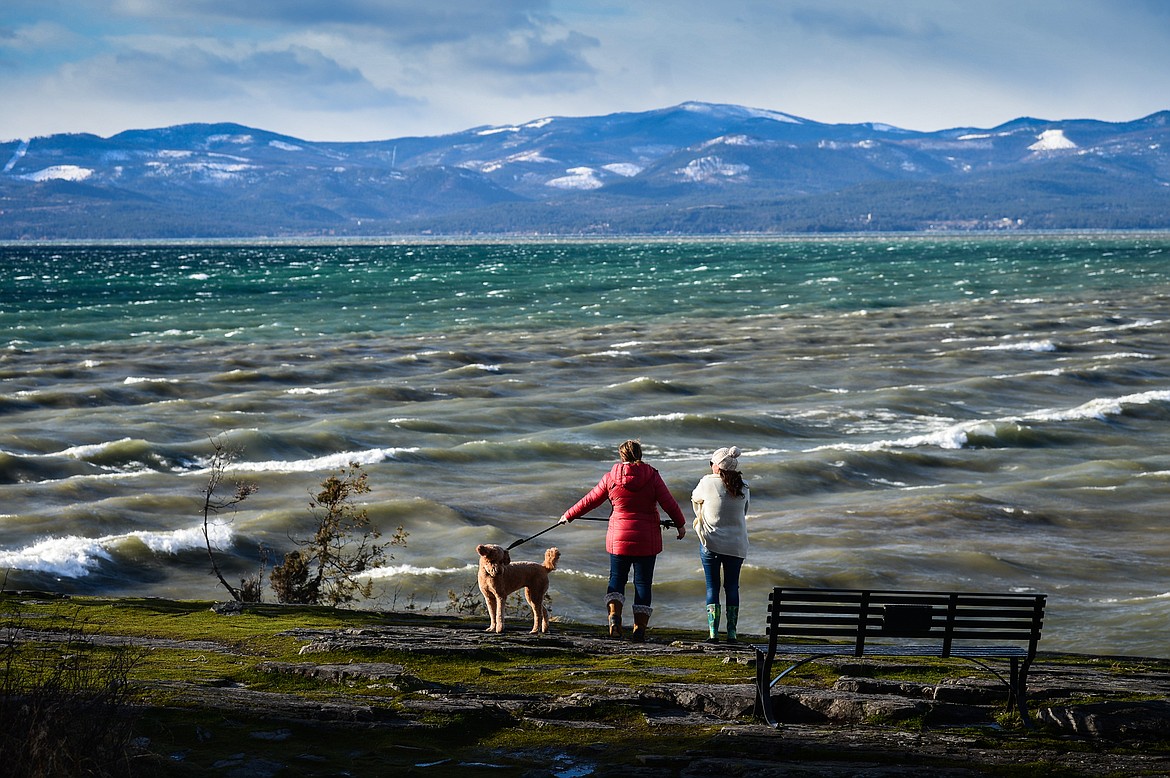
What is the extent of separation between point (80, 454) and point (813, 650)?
2273 cm

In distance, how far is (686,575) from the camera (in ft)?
68.3

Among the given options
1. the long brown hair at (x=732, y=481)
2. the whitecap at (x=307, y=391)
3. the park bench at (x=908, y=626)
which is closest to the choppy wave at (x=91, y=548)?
the long brown hair at (x=732, y=481)

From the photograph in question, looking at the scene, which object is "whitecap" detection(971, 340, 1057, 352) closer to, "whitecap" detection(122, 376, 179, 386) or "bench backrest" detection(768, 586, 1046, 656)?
"whitecap" detection(122, 376, 179, 386)

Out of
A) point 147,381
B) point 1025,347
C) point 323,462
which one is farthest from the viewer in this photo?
point 1025,347

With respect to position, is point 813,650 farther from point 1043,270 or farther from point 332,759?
point 1043,270

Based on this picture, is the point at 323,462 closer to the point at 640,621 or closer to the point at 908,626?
the point at 640,621

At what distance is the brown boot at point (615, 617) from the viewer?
12984mm

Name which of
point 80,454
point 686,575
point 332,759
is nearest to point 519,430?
point 80,454

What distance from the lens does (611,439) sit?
108 feet

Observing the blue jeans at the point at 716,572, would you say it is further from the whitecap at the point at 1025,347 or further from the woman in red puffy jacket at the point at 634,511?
the whitecap at the point at 1025,347

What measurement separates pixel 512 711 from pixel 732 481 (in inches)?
147

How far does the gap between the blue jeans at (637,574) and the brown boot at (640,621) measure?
50 millimetres

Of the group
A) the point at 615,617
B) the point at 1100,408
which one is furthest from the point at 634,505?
the point at 1100,408

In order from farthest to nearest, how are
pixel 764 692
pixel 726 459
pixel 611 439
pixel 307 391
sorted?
pixel 307 391 < pixel 611 439 < pixel 726 459 < pixel 764 692
